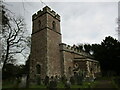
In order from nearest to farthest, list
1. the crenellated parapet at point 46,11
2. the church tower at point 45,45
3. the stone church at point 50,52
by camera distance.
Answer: the church tower at point 45,45, the stone church at point 50,52, the crenellated parapet at point 46,11

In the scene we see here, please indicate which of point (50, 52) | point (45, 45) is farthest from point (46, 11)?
point (50, 52)

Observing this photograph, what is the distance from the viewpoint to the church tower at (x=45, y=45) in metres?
19.9

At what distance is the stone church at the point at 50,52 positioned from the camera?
66.0 feet

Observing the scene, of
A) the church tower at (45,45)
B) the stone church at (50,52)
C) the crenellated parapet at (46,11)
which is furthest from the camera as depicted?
the crenellated parapet at (46,11)

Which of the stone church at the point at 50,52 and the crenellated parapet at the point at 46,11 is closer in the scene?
the stone church at the point at 50,52

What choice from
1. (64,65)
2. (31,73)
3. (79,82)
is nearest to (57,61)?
(64,65)

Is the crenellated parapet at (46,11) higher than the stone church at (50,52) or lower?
higher

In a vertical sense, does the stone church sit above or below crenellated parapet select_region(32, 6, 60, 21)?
below

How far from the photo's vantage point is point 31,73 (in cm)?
2070

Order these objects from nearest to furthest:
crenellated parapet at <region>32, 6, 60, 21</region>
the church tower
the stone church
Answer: the church tower
the stone church
crenellated parapet at <region>32, 6, 60, 21</region>

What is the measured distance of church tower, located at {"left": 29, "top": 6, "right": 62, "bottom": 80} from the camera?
783 inches

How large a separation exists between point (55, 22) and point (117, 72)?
51.4ft

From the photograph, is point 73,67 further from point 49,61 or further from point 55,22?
point 55,22

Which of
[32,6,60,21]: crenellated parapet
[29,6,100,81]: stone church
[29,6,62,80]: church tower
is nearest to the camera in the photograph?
[29,6,62,80]: church tower
